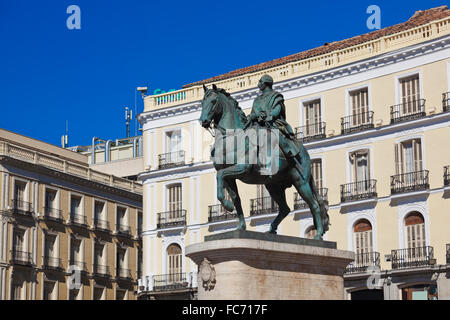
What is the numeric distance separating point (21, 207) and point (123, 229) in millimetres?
9775

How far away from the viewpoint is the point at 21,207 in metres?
57.5

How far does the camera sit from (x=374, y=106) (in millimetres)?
45625

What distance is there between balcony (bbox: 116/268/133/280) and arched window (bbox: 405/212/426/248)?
25905 mm

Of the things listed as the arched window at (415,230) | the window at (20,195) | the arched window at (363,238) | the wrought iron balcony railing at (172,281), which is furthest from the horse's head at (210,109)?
the window at (20,195)

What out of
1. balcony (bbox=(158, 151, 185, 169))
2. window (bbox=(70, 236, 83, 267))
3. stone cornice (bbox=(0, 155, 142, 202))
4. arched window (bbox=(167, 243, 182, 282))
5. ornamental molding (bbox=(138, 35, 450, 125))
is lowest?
arched window (bbox=(167, 243, 182, 282))

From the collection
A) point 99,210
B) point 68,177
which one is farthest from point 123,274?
point 68,177

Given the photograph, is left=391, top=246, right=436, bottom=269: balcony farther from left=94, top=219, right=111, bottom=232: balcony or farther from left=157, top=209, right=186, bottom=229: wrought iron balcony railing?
left=94, top=219, right=111, bottom=232: balcony

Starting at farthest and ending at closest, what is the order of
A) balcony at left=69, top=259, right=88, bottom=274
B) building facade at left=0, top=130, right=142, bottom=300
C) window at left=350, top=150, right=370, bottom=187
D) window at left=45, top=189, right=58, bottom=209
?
1. balcony at left=69, top=259, right=88, bottom=274
2. window at left=45, top=189, right=58, bottom=209
3. building facade at left=0, top=130, right=142, bottom=300
4. window at left=350, top=150, right=370, bottom=187

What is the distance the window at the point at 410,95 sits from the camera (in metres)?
44.1

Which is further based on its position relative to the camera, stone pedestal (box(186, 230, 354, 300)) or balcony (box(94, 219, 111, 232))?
balcony (box(94, 219, 111, 232))

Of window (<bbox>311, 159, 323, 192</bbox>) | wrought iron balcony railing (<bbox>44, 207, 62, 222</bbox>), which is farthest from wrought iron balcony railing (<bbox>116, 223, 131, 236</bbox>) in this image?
window (<bbox>311, 159, 323, 192</bbox>)

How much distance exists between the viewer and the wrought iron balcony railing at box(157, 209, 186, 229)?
5169 cm

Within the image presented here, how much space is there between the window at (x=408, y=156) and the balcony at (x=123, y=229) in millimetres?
25786

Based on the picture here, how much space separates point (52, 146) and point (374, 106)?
88.8 ft
